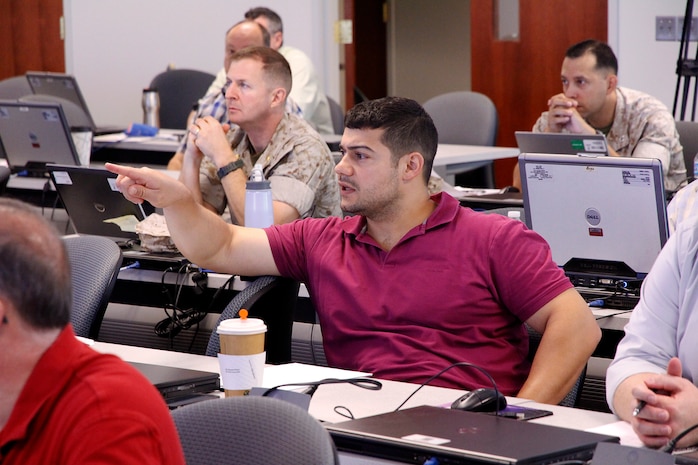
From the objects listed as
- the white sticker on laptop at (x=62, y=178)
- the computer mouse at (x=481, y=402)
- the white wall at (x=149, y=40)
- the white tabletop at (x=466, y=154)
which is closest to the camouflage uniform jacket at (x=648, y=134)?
the white tabletop at (x=466, y=154)

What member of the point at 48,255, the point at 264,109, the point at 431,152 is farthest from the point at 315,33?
the point at 48,255

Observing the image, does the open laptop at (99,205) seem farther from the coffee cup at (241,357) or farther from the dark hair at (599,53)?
the dark hair at (599,53)

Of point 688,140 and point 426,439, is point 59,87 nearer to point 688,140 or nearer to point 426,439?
point 688,140

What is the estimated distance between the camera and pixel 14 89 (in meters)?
7.54

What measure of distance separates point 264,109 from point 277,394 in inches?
77.8

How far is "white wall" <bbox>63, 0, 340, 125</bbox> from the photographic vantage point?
25.8 feet

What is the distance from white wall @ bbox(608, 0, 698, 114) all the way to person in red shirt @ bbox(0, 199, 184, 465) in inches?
221

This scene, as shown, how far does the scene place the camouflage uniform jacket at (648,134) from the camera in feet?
14.9

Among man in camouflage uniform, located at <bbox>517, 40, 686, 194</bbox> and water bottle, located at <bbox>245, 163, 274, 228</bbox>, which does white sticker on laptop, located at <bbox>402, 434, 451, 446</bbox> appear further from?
man in camouflage uniform, located at <bbox>517, 40, 686, 194</bbox>

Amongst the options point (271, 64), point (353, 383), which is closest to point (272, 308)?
point (353, 383)

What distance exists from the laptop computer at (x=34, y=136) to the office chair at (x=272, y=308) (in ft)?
7.99

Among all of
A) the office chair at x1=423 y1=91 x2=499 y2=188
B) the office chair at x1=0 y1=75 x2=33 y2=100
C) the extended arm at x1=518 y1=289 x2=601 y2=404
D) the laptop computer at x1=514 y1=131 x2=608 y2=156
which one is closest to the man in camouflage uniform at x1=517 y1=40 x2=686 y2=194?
the laptop computer at x1=514 y1=131 x2=608 y2=156

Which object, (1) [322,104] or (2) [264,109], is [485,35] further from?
(2) [264,109]

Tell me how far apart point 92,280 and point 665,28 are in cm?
454
